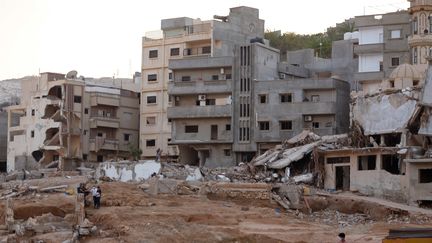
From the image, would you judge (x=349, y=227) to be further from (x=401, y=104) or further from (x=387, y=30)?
(x=387, y=30)

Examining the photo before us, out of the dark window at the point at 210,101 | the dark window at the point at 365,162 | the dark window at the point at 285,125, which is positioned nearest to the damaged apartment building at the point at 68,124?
the dark window at the point at 210,101

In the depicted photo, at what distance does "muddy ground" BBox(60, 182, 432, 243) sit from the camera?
110ft

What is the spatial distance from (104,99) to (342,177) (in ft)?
98.1

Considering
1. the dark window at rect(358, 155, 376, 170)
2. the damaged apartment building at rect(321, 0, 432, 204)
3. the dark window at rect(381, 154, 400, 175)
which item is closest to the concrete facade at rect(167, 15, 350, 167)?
the damaged apartment building at rect(321, 0, 432, 204)

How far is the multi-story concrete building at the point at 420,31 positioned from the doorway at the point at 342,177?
40.2ft

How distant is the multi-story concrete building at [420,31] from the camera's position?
2327 inches

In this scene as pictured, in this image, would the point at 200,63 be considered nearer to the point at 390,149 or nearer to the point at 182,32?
the point at 182,32

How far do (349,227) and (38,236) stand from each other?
48.0 ft

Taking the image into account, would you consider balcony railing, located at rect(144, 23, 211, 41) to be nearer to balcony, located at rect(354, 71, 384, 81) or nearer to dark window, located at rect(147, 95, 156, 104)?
dark window, located at rect(147, 95, 156, 104)

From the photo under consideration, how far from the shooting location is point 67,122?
Answer: 7219 centimetres

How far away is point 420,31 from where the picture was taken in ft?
197

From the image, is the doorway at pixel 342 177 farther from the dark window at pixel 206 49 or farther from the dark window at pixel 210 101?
the dark window at pixel 206 49

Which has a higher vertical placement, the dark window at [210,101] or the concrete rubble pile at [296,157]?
A: the dark window at [210,101]

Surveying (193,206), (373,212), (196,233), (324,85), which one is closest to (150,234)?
(196,233)
